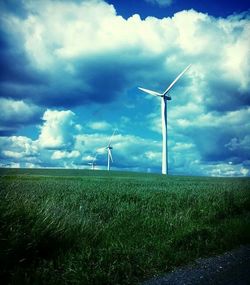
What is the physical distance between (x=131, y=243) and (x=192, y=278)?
9.40ft

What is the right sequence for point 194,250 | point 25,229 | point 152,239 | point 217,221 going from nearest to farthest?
point 25,229 < point 194,250 < point 152,239 < point 217,221

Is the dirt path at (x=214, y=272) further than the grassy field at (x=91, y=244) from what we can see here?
No

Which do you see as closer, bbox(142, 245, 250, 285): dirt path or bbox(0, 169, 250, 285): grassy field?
bbox(142, 245, 250, 285): dirt path

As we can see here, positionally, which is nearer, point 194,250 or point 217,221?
point 194,250

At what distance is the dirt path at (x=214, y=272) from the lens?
7438 millimetres

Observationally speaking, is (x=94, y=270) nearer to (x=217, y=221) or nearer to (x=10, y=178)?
(x=10, y=178)

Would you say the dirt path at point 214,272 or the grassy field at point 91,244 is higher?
the grassy field at point 91,244

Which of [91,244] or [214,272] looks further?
[91,244]

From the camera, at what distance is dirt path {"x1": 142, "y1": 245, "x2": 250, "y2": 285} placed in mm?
7438

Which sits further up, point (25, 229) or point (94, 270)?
point (25, 229)

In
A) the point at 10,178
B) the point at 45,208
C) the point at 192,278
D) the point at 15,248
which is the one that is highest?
the point at 10,178

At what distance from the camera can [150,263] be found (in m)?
8.75

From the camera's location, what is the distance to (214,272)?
320 inches

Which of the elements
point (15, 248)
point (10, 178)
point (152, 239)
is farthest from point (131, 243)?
point (10, 178)
